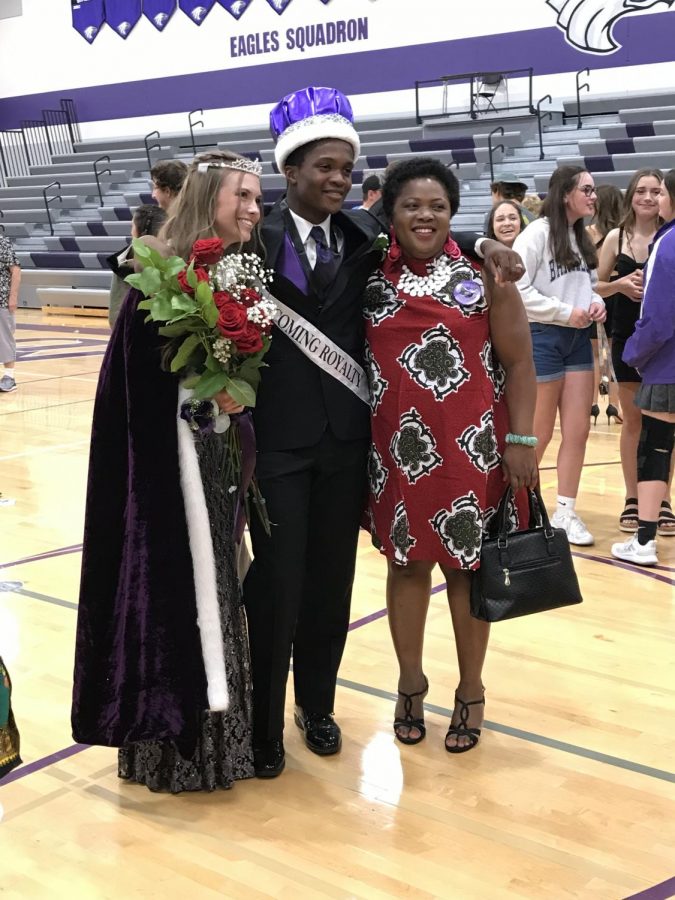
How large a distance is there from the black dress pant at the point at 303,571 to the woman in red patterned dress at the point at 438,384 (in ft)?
0.34

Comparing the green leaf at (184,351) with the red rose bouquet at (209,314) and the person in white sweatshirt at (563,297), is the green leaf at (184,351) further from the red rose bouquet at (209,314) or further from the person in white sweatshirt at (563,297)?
the person in white sweatshirt at (563,297)

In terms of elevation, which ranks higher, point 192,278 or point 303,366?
point 192,278

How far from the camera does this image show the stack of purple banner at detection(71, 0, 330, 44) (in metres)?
17.6

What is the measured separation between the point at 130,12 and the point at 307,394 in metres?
17.7

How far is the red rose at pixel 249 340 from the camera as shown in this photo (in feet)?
7.84

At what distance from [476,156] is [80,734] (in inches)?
488

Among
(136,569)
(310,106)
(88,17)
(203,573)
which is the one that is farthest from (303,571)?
(88,17)

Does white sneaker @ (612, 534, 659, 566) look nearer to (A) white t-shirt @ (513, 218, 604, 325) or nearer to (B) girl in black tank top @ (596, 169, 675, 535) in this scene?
(B) girl in black tank top @ (596, 169, 675, 535)

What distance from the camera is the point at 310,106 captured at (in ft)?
8.46

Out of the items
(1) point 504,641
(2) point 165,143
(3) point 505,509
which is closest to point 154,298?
(3) point 505,509

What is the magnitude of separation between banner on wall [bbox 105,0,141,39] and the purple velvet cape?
17.6 metres

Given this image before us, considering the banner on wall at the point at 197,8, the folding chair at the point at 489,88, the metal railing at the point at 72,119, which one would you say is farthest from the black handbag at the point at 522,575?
the metal railing at the point at 72,119

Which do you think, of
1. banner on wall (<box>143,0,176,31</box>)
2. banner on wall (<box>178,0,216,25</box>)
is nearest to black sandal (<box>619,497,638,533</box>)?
banner on wall (<box>178,0,216,25</box>)

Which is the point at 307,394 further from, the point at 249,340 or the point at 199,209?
the point at 199,209
